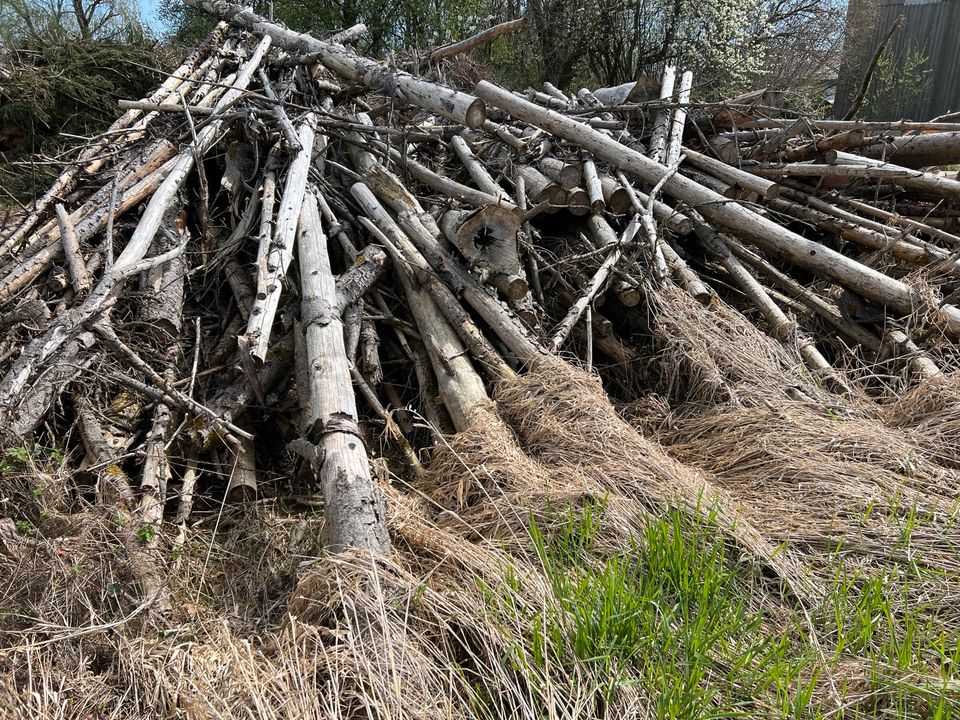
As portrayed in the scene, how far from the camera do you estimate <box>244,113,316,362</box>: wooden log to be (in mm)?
3549

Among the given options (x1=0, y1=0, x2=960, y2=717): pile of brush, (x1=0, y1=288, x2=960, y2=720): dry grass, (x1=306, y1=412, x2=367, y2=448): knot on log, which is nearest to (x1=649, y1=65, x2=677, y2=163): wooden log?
(x1=0, y1=0, x2=960, y2=717): pile of brush

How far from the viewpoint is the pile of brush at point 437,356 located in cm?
282

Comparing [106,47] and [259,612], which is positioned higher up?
[106,47]

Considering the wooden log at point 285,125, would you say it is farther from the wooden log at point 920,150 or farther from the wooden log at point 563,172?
the wooden log at point 920,150

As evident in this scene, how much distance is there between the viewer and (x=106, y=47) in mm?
8625

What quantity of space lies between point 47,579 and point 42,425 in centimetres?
124

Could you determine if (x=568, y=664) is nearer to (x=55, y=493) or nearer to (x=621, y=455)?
(x=621, y=455)

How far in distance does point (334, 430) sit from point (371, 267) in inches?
65.3

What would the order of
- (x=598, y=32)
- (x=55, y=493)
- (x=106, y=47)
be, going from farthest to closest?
1. (x=598, y=32)
2. (x=106, y=47)
3. (x=55, y=493)

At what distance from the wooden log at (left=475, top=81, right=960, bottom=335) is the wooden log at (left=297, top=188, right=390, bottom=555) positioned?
6.60 ft

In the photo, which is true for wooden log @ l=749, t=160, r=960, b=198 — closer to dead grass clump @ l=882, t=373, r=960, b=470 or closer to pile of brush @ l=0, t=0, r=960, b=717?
pile of brush @ l=0, t=0, r=960, b=717

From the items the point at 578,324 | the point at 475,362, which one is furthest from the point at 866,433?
the point at 475,362

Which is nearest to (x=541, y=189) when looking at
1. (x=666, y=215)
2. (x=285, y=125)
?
(x=666, y=215)

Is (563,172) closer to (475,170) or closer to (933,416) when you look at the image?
(475,170)
